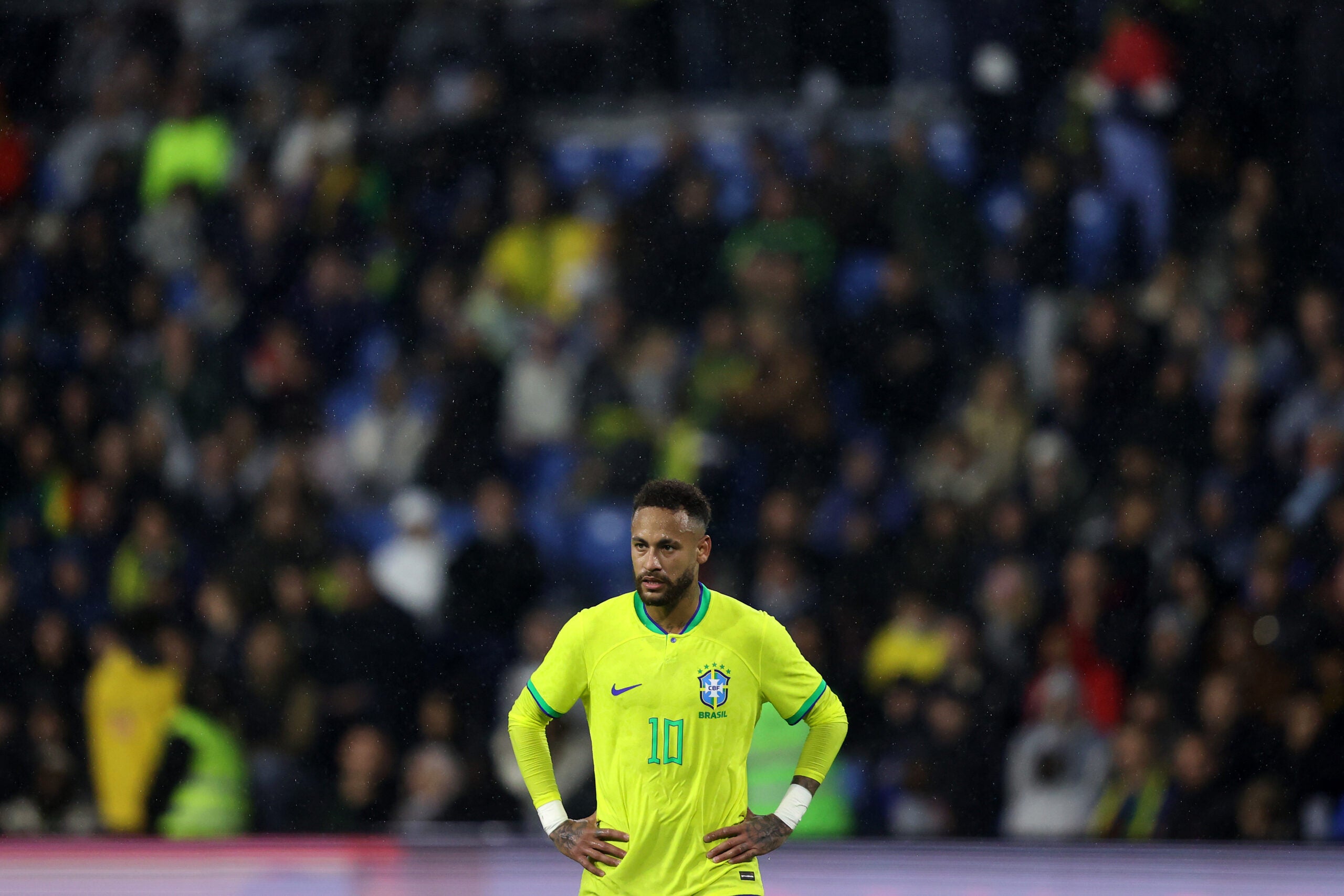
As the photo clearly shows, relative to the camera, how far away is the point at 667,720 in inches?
167

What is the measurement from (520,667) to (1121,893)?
3.07 meters

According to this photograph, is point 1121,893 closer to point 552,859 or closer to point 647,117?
point 552,859

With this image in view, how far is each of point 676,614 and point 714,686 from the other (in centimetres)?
18

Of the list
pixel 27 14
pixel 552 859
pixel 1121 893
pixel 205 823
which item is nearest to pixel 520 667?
pixel 205 823

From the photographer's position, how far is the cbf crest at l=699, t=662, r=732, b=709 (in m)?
4.25

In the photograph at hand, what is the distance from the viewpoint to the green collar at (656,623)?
14.1ft

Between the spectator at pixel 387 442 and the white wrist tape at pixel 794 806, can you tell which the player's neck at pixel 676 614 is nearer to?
the white wrist tape at pixel 794 806

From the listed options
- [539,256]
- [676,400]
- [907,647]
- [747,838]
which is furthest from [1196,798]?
[539,256]

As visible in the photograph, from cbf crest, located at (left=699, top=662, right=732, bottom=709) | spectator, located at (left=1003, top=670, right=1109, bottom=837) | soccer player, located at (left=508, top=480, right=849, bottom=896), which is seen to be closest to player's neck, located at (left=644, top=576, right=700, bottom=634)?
soccer player, located at (left=508, top=480, right=849, bottom=896)

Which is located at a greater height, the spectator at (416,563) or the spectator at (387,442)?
the spectator at (387,442)

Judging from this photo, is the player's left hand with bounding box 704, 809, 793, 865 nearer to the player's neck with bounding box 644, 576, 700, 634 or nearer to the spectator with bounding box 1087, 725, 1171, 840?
the player's neck with bounding box 644, 576, 700, 634

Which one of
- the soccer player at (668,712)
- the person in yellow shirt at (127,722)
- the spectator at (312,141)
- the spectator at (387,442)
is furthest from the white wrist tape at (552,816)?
the spectator at (312,141)

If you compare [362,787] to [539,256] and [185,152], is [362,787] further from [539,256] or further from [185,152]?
[185,152]

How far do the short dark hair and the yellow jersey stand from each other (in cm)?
24
